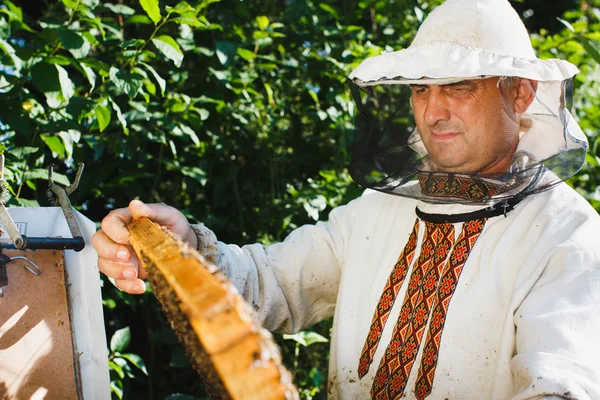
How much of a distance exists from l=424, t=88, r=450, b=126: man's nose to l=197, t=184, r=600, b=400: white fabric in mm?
281

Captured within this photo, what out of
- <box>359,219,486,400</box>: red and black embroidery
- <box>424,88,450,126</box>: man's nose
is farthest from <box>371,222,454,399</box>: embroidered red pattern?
<box>424,88,450,126</box>: man's nose

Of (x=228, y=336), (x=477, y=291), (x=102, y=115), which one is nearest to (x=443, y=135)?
(x=477, y=291)

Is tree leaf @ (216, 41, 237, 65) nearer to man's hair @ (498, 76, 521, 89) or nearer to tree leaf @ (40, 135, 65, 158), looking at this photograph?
tree leaf @ (40, 135, 65, 158)

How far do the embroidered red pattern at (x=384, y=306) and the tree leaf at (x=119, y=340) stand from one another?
981 millimetres

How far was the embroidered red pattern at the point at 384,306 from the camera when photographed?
5.96 ft

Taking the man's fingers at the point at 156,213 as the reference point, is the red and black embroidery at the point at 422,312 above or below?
below

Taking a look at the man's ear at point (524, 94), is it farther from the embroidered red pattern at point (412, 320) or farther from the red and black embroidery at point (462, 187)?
the embroidered red pattern at point (412, 320)

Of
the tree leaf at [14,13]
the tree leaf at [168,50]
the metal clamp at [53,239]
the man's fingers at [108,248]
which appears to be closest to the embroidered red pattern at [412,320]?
the man's fingers at [108,248]

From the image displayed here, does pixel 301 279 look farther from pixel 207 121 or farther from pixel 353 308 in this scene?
pixel 207 121

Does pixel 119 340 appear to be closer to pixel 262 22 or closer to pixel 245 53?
pixel 245 53

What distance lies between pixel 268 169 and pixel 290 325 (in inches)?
42.8

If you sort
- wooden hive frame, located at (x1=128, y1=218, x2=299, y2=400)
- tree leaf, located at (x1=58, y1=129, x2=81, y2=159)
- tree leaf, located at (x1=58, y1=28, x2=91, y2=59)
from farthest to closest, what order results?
1. tree leaf, located at (x1=58, y1=129, x2=81, y2=159)
2. tree leaf, located at (x1=58, y1=28, x2=91, y2=59)
3. wooden hive frame, located at (x1=128, y1=218, x2=299, y2=400)

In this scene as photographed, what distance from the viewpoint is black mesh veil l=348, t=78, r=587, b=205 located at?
1829mm

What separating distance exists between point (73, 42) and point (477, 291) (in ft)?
4.95
